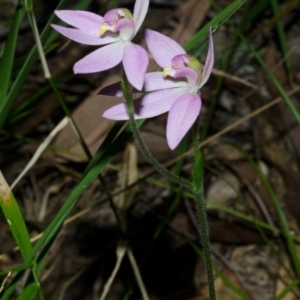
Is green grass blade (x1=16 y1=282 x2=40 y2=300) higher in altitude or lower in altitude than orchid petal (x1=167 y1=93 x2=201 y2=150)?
lower

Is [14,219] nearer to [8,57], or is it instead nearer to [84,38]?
[8,57]

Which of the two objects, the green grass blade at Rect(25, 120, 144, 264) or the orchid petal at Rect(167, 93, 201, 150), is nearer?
the orchid petal at Rect(167, 93, 201, 150)

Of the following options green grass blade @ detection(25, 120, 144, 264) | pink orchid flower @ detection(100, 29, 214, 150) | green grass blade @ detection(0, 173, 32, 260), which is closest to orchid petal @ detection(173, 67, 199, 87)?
pink orchid flower @ detection(100, 29, 214, 150)

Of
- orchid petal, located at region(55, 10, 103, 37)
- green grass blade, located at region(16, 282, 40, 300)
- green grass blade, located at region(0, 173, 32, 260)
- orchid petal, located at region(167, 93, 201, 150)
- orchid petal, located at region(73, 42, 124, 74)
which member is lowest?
green grass blade, located at region(16, 282, 40, 300)

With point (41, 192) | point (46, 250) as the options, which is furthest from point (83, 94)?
point (46, 250)

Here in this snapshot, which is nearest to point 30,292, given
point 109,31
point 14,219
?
point 14,219

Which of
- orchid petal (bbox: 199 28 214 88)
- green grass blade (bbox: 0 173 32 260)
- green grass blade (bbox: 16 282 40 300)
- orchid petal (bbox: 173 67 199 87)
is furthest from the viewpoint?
green grass blade (bbox: 0 173 32 260)

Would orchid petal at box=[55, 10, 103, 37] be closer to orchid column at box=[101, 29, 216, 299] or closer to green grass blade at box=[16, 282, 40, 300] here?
orchid column at box=[101, 29, 216, 299]
